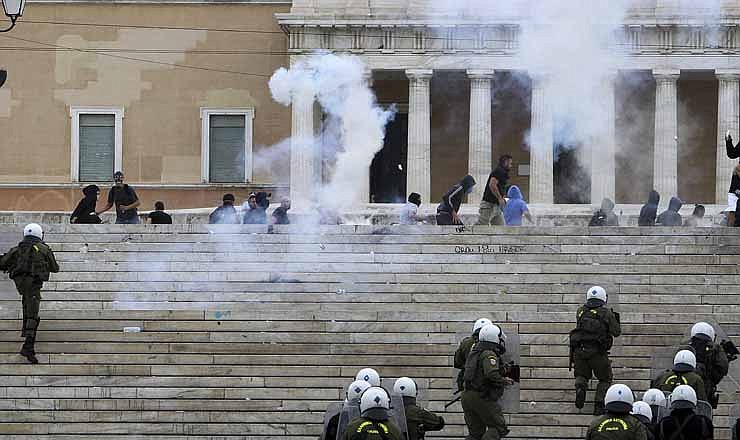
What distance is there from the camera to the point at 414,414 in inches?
773

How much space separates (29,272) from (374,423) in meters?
9.45

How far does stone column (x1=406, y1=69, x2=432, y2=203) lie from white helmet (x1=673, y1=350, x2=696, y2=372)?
26717 mm

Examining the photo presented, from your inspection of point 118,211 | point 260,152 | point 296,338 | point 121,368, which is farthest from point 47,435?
point 260,152

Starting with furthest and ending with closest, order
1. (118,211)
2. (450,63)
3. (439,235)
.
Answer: (450,63) < (118,211) < (439,235)

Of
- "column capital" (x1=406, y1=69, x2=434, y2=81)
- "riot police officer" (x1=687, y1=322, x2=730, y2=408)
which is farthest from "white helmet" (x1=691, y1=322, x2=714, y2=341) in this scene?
"column capital" (x1=406, y1=69, x2=434, y2=81)

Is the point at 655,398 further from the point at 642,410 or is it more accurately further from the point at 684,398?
the point at 684,398

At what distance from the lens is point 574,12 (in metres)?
44.1

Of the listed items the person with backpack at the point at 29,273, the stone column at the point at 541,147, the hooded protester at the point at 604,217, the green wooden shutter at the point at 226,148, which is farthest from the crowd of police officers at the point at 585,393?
the green wooden shutter at the point at 226,148

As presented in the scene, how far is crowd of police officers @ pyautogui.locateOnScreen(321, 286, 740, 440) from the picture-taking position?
58.6ft

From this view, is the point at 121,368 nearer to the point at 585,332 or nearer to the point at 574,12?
the point at 585,332

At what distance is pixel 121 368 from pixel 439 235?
25.9 ft

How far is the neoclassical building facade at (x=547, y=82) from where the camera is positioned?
4666 cm

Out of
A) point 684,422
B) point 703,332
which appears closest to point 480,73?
point 703,332

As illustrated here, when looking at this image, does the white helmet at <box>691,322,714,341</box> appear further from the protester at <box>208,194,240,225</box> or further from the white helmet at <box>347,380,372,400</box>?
the protester at <box>208,194,240,225</box>
